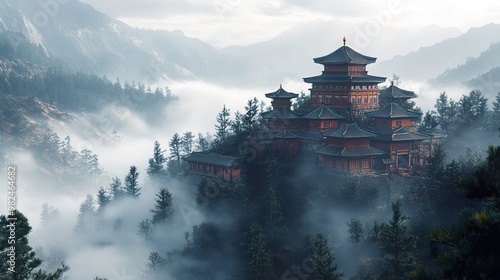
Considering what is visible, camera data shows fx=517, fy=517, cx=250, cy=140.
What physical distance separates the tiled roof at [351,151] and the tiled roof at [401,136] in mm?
1626

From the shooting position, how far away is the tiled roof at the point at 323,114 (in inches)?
1978

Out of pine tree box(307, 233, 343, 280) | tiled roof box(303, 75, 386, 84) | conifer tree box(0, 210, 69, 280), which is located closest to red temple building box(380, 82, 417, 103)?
tiled roof box(303, 75, 386, 84)

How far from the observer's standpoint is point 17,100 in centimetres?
13650

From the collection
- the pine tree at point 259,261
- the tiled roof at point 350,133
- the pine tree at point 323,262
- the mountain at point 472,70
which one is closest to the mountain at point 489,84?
the mountain at point 472,70

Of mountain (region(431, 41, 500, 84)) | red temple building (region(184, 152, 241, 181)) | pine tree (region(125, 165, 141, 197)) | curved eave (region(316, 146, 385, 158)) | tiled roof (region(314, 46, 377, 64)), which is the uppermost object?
mountain (region(431, 41, 500, 84))

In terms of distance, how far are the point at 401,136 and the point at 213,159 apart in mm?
18520

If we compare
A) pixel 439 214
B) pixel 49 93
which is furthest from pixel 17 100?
pixel 439 214

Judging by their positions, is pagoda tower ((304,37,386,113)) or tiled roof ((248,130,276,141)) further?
pagoda tower ((304,37,386,113))

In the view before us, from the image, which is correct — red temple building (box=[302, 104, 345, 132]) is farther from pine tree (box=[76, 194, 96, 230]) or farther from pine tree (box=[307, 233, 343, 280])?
pine tree (box=[76, 194, 96, 230])

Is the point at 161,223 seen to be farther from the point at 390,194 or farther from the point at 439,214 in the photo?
the point at 439,214

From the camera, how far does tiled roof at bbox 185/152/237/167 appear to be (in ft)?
165

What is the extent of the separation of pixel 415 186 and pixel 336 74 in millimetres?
16522

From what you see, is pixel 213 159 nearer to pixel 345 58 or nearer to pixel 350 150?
pixel 350 150

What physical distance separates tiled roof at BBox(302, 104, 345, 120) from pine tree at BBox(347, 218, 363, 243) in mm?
13616
